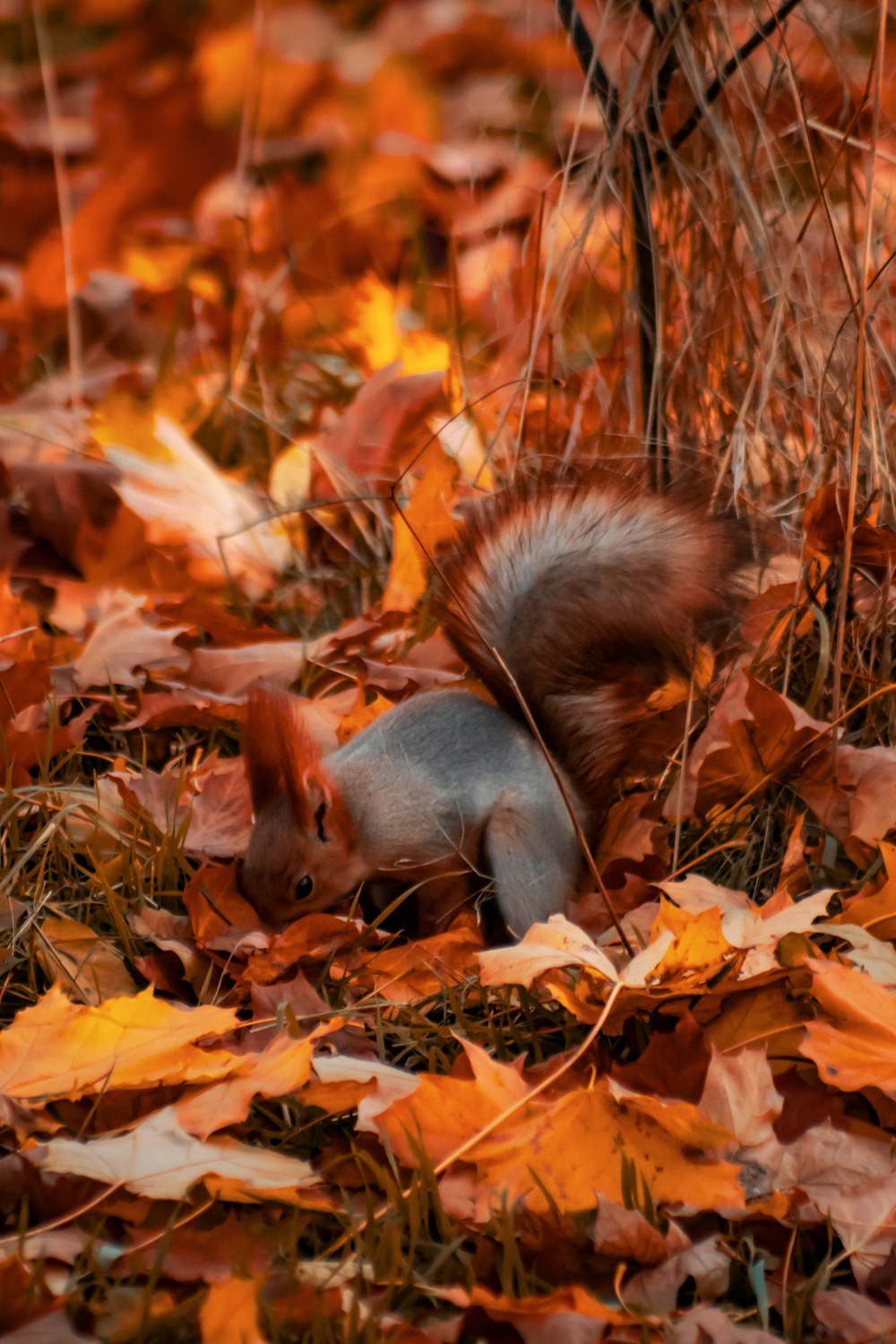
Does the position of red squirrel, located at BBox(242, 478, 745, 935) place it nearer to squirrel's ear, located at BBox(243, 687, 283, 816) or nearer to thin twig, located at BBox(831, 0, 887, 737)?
squirrel's ear, located at BBox(243, 687, 283, 816)

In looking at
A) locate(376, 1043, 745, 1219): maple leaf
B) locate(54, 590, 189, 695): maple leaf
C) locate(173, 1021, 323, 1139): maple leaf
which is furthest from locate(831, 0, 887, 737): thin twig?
locate(54, 590, 189, 695): maple leaf

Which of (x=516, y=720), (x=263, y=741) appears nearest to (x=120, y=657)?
(x=263, y=741)

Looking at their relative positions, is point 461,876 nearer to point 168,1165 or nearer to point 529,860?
point 529,860

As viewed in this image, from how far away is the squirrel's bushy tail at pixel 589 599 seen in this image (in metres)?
1.64

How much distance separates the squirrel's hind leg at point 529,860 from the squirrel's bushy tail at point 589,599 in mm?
78

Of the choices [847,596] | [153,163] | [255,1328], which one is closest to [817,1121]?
[255,1328]

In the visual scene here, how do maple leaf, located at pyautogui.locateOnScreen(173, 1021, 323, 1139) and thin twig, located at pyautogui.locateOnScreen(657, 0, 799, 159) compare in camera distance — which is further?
thin twig, located at pyautogui.locateOnScreen(657, 0, 799, 159)

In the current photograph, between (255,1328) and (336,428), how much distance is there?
69.4 inches

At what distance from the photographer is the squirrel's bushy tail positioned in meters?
1.64

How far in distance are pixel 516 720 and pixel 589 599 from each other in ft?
0.63

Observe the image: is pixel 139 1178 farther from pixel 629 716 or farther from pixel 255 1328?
pixel 629 716

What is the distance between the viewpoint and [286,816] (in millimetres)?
1687

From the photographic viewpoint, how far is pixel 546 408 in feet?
6.50

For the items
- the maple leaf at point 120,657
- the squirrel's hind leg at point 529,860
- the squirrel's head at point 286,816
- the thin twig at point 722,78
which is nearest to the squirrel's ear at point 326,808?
the squirrel's head at point 286,816
